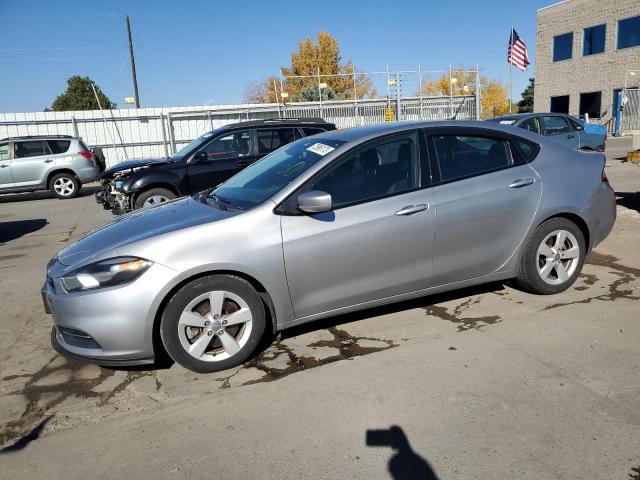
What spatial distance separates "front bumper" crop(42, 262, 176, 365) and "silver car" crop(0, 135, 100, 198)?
42.3 ft

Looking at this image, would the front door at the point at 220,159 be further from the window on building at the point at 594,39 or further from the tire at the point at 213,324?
the window on building at the point at 594,39

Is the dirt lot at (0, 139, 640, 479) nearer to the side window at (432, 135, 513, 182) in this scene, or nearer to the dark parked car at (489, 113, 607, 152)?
the side window at (432, 135, 513, 182)

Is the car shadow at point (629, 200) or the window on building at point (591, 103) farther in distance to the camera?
the window on building at point (591, 103)

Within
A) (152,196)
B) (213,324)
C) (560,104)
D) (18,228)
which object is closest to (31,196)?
(18,228)

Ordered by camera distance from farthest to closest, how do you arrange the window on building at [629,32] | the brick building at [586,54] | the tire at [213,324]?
the brick building at [586,54]
the window on building at [629,32]
the tire at [213,324]

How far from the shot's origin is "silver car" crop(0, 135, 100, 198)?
14.4 meters

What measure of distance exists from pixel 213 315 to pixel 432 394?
1.47m

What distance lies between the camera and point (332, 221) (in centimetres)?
361

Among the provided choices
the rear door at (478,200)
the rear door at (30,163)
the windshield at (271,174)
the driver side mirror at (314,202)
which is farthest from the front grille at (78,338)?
the rear door at (30,163)

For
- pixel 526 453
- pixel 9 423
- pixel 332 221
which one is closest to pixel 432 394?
pixel 526 453

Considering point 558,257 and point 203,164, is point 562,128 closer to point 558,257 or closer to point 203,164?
point 203,164

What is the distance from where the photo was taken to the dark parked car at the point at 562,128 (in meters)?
12.7

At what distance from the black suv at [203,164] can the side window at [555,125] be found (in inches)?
261

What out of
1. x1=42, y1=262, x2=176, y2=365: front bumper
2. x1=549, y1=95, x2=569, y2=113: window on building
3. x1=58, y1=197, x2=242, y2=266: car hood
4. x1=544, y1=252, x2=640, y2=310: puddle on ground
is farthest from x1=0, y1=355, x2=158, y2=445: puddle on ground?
x1=549, y1=95, x2=569, y2=113: window on building
